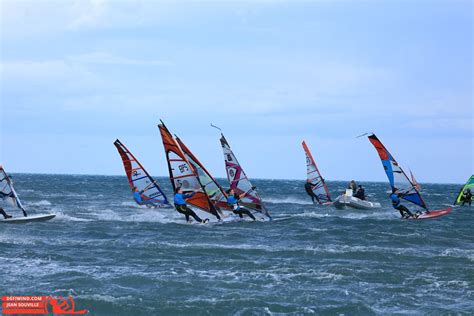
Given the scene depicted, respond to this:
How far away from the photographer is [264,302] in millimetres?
11695

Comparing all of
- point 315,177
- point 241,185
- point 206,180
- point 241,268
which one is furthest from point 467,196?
point 241,268

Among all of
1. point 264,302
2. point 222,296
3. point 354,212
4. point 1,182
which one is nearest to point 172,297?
point 222,296

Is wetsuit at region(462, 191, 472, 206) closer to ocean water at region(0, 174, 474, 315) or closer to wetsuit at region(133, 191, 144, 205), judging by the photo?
ocean water at region(0, 174, 474, 315)

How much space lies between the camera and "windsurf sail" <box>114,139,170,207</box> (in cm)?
3212

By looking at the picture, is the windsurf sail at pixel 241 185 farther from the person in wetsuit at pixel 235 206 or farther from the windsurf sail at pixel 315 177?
the windsurf sail at pixel 315 177

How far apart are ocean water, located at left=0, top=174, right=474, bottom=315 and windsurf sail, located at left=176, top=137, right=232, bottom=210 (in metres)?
1.69

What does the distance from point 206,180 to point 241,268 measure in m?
11.2

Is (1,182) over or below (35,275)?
over

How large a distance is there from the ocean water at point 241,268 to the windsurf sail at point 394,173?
4.64 metres

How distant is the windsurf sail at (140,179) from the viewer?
32.1m

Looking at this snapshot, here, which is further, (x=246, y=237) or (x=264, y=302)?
(x=246, y=237)

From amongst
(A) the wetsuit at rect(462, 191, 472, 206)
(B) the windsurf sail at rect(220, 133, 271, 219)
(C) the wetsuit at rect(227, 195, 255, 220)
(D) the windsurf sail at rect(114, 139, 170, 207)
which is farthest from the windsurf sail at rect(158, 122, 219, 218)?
(A) the wetsuit at rect(462, 191, 472, 206)

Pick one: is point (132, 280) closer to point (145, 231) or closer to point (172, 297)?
point (172, 297)

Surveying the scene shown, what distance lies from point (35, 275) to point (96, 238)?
6.48 m
